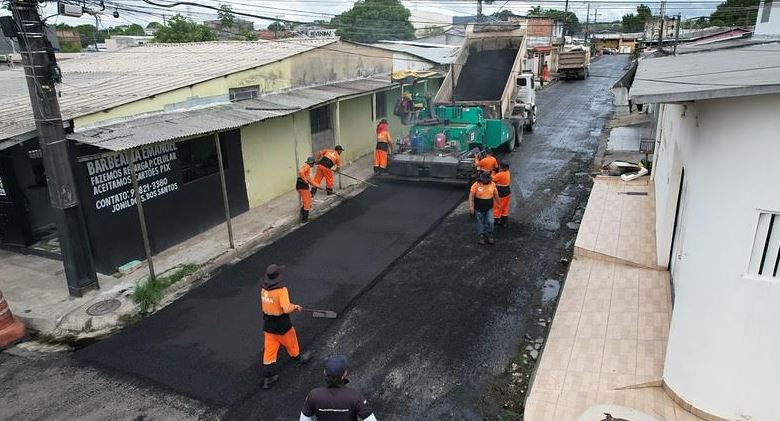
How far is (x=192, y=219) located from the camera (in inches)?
438

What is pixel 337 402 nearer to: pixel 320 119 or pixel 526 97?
pixel 320 119

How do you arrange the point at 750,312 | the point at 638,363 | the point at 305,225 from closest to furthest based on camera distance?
the point at 750,312
the point at 638,363
the point at 305,225

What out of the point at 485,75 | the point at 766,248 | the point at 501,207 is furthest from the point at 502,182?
the point at 485,75

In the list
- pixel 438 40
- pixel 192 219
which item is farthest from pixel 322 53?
pixel 438 40

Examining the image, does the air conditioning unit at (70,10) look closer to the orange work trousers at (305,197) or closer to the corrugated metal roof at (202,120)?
the corrugated metal roof at (202,120)

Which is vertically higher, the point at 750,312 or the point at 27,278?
the point at 750,312

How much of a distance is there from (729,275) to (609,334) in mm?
2435

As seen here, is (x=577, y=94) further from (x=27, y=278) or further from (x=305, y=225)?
(x=27, y=278)

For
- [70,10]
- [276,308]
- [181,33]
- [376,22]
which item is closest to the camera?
[276,308]

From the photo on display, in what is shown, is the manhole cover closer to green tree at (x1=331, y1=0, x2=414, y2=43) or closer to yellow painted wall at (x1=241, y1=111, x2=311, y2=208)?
yellow painted wall at (x1=241, y1=111, x2=311, y2=208)

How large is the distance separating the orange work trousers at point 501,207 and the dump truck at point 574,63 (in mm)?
32204

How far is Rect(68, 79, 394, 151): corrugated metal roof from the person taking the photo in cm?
833

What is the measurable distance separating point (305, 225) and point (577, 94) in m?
26.1

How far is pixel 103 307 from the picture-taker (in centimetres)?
827
